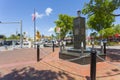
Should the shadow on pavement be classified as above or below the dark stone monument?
below

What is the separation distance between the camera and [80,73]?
9664 mm

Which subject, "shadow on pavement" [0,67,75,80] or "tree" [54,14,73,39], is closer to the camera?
"shadow on pavement" [0,67,75,80]

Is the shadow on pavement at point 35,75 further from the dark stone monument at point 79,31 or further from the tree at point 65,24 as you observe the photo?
the tree at point 65,24

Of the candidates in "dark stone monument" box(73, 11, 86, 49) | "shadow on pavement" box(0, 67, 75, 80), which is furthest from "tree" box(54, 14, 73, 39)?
"shadow on pavement" box(0, 67, 75, 80)

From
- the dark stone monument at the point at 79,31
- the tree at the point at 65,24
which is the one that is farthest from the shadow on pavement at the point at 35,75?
the tree at the point at 65,24

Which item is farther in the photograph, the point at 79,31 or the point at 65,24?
the point at 65,24

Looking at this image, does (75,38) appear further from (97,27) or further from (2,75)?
(97,27)

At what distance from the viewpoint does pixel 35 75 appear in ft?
31.9

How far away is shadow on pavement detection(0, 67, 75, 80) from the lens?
30.3 feet

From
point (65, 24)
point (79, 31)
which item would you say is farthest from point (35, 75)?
point (65, 24)

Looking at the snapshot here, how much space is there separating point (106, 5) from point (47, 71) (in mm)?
11363

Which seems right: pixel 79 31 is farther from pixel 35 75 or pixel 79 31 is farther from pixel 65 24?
pixel 65 24

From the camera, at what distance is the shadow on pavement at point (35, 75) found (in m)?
9.23

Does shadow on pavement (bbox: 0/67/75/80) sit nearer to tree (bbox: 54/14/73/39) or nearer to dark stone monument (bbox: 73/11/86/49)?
dark stone monument (bbox: 73/11/86/49)
